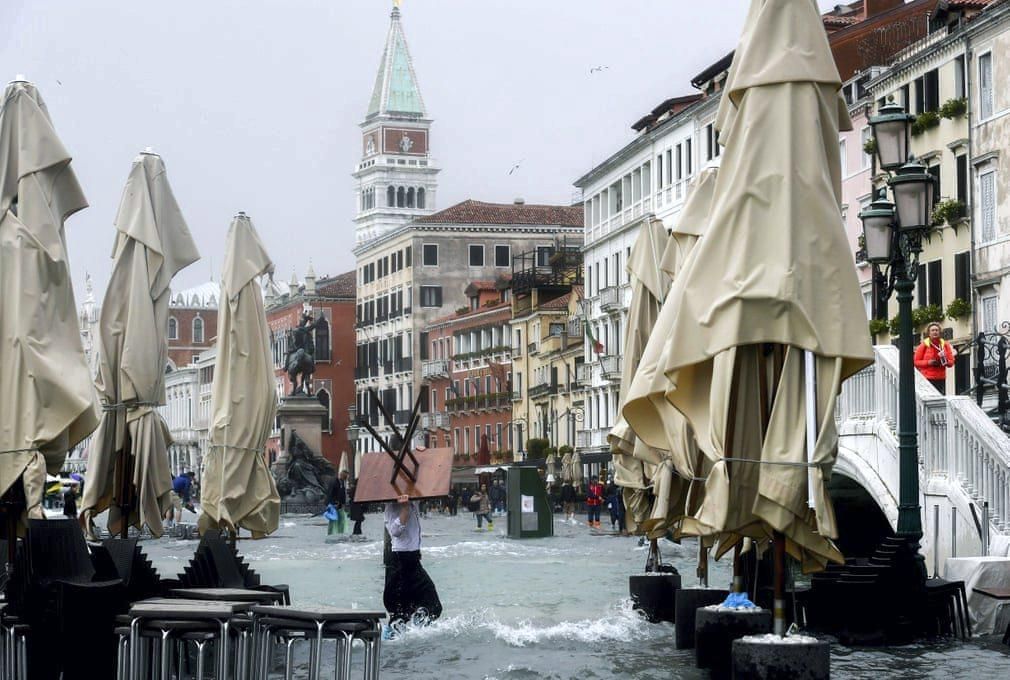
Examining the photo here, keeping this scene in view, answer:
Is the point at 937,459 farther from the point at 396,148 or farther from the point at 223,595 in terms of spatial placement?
the point at 396,148

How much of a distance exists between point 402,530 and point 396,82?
145m

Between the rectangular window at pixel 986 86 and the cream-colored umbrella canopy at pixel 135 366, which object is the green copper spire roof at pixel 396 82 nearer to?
the rectangular window at pixel 986 86

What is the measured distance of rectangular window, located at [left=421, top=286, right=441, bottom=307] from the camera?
10394cm

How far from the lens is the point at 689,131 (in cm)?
6197

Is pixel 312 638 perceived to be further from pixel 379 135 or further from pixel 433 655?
pixel 379 135

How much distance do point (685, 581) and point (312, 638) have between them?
601 inches

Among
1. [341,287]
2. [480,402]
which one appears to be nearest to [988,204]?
[480,402]

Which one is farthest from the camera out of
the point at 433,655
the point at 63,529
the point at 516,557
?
the point at 516,557

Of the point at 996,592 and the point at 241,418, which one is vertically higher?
the point at 241,418

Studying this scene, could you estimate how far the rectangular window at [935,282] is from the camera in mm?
40500

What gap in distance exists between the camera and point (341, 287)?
11956 centimetres

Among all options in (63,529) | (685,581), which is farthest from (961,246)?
(63,529)

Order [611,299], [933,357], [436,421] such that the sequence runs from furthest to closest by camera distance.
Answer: [436,421]
[611,299]
[933,357]

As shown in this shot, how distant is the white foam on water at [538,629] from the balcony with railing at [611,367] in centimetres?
5273
